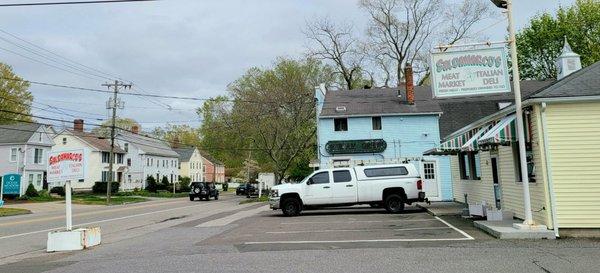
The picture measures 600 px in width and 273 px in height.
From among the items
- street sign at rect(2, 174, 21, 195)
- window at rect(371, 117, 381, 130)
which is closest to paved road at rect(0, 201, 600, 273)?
window at rect(371, 117, 381, 130)

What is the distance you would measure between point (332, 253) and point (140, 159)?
65.4 meters

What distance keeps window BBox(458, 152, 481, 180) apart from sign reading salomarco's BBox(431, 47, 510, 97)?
24.4ft

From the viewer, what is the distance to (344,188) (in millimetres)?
20219

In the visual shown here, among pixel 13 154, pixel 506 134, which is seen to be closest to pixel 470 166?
pixel 506 134

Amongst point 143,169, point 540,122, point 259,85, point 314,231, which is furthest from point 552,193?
point 143,169

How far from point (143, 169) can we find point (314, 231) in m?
61.2

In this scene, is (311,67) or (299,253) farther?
(311,67)

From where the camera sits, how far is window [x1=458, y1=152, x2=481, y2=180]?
19.8 metres

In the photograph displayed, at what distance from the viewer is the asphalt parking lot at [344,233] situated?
11570 mm

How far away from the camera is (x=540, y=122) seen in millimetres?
12000

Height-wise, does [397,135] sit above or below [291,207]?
above

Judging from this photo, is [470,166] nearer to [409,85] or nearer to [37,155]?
[409,85]

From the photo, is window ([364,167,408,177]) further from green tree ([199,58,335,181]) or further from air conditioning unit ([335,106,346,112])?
green tree ([199,58,335,181])

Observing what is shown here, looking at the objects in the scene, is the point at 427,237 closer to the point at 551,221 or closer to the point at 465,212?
the point at 551,221
